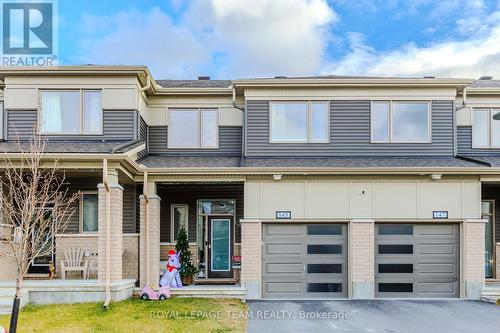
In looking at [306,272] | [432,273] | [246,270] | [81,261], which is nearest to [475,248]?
[432,273]

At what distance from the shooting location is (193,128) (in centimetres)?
1574

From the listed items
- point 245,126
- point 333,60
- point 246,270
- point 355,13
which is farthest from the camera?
point 333,60

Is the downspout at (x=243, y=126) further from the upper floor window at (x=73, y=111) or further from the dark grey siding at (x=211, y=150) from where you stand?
the upper floor window at (x=73, y=111)

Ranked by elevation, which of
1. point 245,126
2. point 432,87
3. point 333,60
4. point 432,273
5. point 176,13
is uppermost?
point 176,13

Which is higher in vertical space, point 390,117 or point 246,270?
point 390,117

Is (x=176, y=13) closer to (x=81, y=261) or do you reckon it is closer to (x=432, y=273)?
(x=81, y=261)

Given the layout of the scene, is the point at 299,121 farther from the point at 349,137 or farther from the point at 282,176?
the point at 282,176

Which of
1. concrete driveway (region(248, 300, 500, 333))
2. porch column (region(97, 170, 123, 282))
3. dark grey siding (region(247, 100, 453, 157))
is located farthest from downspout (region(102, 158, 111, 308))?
dark grey siding (region(247, 100, 453, 157))

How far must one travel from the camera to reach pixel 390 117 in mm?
14953

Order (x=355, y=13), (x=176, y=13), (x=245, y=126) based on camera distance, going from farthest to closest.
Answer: (x=176, y=13), (x=355, y=13), (x=245, y=126)

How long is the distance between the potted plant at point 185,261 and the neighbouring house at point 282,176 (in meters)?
0.67

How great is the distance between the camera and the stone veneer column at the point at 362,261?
43.3 feet

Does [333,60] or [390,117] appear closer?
[390,117]

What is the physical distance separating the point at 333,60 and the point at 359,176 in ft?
42.5
